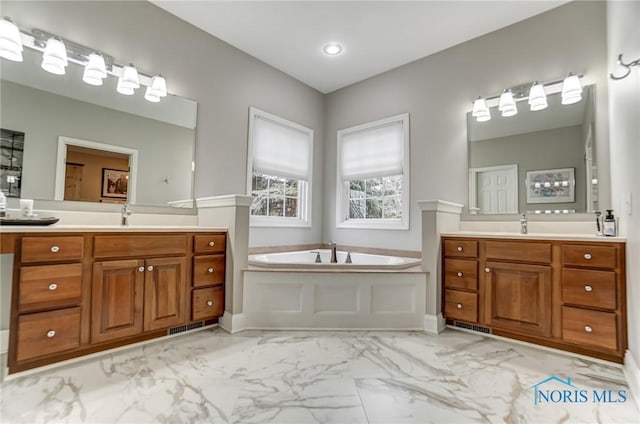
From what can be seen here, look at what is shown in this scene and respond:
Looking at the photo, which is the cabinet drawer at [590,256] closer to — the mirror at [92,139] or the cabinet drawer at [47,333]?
the mirror at [92,139]

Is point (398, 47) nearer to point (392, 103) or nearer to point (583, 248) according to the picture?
point (392, 103)

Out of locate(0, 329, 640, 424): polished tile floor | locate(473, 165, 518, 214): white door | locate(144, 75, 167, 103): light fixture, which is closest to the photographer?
locate(0, 329, 640, 424): polished tile floor

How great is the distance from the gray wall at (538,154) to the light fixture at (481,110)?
22 centimetres

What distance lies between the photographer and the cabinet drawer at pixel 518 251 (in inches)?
85.7

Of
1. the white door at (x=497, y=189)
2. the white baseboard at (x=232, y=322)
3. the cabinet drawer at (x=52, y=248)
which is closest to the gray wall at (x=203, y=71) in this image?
the white baseboard at (x=232, y=322)

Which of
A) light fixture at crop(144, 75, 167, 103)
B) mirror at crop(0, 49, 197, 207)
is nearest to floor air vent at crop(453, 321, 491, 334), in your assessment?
mirror at crop(0, 49, 197, 207)

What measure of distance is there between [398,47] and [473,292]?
248 centimetres

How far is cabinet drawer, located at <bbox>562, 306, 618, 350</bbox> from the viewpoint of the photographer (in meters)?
1.91

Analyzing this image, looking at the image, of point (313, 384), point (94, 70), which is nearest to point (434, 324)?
point (313, 384)

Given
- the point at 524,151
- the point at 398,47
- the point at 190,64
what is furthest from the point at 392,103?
the point at 190,64

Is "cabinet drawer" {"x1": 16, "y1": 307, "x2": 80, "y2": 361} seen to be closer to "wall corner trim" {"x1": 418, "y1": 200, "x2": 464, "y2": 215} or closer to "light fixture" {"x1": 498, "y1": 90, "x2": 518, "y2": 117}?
"wall corner trim" {"x1": 418, "y1": 200, "x2": 464, "y2": 215}

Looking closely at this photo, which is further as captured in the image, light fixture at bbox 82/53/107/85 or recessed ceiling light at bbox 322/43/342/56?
recessed ceiling light at bbox 322/43/342/56

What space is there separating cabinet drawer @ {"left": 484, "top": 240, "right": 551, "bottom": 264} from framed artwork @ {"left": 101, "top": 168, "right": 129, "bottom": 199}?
9.41 ft

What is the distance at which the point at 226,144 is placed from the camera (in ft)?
10.4
